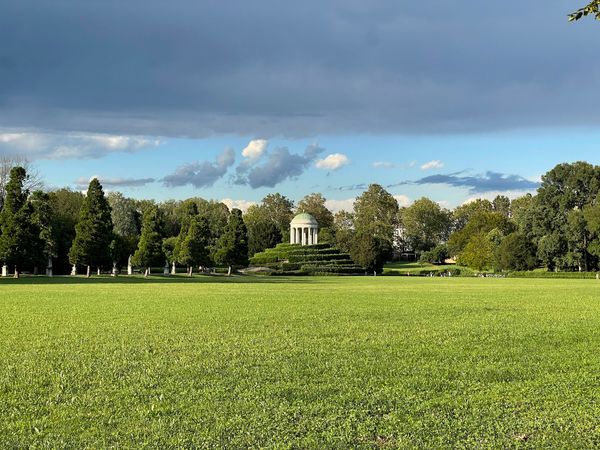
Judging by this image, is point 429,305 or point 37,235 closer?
point 429,305

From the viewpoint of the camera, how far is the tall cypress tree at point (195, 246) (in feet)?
240

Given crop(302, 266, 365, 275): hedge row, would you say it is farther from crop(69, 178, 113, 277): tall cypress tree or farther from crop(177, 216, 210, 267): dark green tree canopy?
crop(69, 178, 113, 277): tall cypress tree

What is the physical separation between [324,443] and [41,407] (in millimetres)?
3379

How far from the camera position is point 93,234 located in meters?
59.2

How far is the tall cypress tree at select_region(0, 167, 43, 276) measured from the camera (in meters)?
53.4

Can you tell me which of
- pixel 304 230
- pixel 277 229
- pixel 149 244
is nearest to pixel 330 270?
pixel 149 244

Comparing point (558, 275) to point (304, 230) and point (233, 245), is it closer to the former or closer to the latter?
point (233, 245)

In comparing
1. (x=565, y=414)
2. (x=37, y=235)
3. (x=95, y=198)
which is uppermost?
(x=95, y=198)

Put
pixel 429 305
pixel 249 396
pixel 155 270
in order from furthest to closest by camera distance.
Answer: pixel 155 270
pixel 429 305
pixel 249 396

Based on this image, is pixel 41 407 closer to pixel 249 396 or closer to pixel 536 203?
pixel 249 396

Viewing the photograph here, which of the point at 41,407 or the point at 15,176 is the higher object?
the point at 15,176

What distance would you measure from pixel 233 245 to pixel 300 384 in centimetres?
7331

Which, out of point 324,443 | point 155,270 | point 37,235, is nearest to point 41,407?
point 324,443

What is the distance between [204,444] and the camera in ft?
18.7
